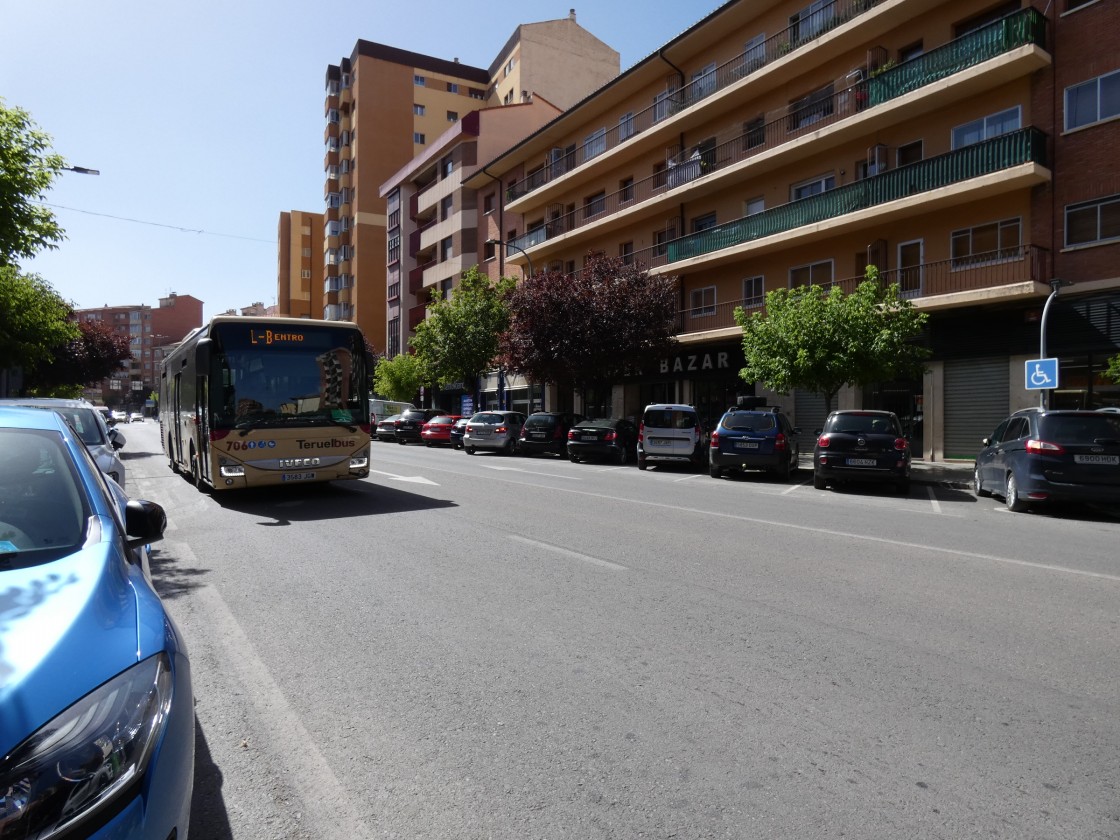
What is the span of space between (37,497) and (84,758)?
1528 mm

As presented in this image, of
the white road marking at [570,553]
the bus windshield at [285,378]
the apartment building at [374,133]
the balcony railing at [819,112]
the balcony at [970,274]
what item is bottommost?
the white road marking at [570,553]

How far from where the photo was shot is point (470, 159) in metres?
44.7

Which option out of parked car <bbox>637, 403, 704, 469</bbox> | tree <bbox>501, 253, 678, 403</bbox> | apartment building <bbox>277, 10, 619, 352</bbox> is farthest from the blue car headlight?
apartment building <bbox>277, 10, 619, 352</bbox>

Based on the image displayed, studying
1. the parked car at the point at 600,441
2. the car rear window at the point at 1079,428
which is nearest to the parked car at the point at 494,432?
the parked car at the point at 600,441

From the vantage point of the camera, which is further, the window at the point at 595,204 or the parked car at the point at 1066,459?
the window at the point at 595,204

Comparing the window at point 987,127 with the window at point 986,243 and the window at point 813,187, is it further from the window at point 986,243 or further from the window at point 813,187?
the window at point 813,187

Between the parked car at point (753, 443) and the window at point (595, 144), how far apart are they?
2088 cm

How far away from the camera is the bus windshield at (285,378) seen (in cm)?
1062

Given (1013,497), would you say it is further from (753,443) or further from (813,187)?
(813,187)

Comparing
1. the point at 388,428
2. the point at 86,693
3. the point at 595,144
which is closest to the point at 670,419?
the point at 86,693

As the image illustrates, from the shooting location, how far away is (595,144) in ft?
113

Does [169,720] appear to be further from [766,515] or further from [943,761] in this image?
[766,515]

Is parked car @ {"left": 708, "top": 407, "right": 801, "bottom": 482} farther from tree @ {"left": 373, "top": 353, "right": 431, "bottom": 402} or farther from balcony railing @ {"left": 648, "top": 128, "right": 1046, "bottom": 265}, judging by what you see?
tree @ {"left": 373, "top": 353, "right": 431, "bottom": 402}

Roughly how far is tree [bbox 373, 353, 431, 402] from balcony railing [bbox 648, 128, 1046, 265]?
20.7 meters
